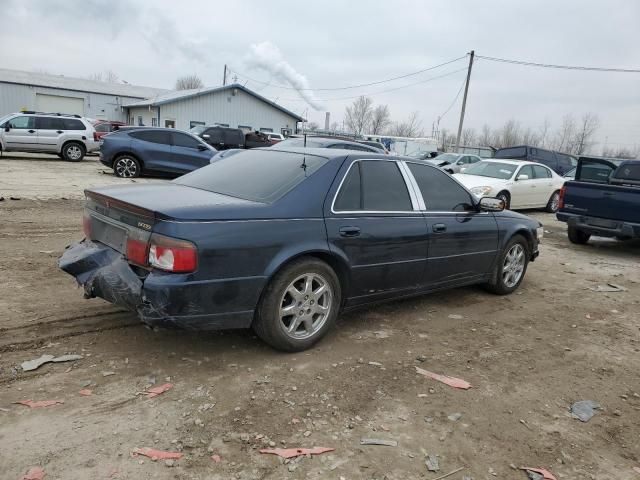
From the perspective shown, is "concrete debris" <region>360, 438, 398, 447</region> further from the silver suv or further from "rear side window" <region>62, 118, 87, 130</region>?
"rear side window" <region>62, 118, 87, 130</region>

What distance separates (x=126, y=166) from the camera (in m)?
14.2

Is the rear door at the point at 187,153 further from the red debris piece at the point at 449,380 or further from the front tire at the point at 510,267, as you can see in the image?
the red debris piece at the point at 449,380

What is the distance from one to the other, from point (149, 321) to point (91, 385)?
560 millimetres

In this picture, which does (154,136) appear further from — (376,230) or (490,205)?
(376,230)

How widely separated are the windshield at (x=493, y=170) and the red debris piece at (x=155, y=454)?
11922 mm

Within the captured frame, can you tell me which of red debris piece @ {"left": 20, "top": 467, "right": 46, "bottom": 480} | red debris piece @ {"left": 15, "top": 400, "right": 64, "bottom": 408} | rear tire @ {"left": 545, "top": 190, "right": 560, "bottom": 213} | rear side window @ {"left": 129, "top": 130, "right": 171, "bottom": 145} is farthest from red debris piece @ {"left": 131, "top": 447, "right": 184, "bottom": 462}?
rear tire @ {"left": 545, "top": 190, "right": 560, "bottom": 213}

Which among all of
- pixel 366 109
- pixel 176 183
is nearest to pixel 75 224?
pixel 176 183

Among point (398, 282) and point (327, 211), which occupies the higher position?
point (327, 211)

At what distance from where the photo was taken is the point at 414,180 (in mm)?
4730

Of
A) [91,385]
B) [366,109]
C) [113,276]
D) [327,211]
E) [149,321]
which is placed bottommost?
[91,385]

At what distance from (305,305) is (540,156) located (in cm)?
2359

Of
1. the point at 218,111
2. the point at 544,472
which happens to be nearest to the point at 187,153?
the point at 544,472

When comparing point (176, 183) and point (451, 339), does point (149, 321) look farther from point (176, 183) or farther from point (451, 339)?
point (451, 339)

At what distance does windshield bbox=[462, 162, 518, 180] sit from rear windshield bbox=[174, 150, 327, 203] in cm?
977
